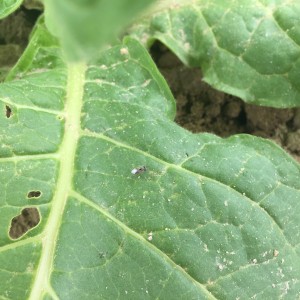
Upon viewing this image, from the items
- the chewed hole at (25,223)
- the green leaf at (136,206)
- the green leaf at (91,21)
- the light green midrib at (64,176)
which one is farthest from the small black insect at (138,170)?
the green leaf at (91,21)

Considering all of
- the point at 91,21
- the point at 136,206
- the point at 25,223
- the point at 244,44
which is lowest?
the point at 25,223

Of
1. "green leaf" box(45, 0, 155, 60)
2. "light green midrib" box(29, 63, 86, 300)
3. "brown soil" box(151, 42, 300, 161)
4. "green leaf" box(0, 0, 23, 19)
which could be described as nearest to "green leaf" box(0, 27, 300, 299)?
"light green midrib" box(29, 63, 86, 300)

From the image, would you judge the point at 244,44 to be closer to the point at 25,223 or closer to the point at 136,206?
the point at 136,206

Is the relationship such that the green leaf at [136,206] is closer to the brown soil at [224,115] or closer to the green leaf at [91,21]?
the brown soil at [224,115]

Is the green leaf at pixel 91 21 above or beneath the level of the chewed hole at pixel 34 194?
above

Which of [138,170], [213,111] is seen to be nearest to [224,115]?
[213,111]

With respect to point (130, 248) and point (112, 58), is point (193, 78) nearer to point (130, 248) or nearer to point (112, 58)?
point (112, 58)

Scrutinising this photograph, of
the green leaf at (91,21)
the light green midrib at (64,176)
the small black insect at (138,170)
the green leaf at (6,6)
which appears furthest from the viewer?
the green leaf at (6,6)
